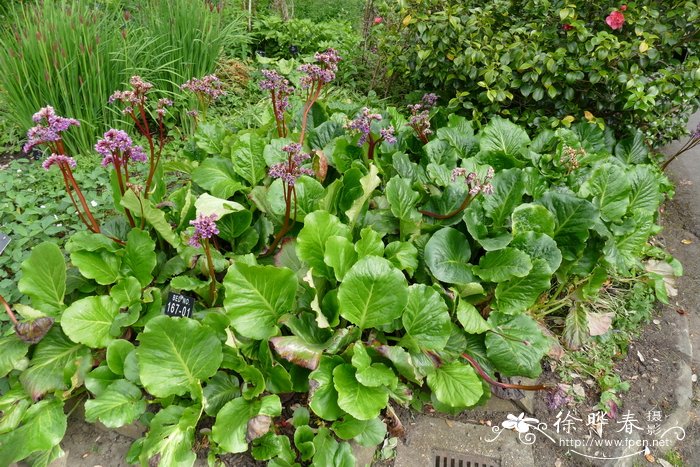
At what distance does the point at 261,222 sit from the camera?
7.33 feet

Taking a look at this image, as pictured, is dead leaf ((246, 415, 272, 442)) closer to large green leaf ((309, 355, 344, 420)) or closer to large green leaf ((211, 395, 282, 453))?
large green leaf ((211, 395, 282, 453))

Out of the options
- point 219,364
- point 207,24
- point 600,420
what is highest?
point 207,24

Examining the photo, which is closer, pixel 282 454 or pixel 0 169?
pixel 282 454

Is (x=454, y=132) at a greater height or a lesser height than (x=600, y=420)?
greater

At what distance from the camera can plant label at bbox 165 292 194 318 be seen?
1.81 metres

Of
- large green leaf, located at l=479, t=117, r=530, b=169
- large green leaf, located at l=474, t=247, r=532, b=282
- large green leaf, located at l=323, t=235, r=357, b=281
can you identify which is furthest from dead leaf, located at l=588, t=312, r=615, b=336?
large green leaf, located at l=323, t=235, r=357, b=281

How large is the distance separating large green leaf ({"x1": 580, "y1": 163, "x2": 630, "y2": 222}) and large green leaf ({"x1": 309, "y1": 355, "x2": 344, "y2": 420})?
4.66ft

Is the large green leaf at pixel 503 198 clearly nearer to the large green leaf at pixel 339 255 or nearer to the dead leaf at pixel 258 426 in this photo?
the large green leaf at pixel 339 255

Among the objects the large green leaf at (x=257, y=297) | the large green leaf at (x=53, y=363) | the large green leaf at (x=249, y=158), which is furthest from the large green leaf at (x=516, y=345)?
the large green leaf at (x=53, y=363)

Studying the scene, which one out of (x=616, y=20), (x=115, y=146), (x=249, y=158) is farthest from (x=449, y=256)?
(x=616, y=20)

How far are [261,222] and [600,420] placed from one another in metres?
1.69

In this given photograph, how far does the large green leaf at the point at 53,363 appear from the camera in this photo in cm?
176

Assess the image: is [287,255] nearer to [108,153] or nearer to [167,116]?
[108,153]

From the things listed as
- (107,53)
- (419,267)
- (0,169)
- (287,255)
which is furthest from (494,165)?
(0,169)
